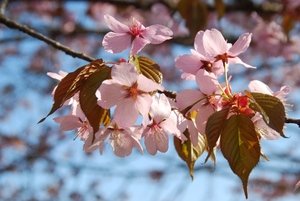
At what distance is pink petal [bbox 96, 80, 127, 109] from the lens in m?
0.86

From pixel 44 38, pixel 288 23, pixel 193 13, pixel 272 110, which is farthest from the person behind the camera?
pixel 288 23

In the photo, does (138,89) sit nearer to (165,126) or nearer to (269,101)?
(165,126)

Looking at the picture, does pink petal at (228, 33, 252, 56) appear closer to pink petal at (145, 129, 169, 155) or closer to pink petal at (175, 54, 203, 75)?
pink petal at (175, 54, 203, 75)

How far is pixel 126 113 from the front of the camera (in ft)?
3.02

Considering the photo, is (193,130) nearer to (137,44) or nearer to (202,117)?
(202,117)

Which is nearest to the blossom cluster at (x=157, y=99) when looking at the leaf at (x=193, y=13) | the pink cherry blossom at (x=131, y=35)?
the pink cherry blossom at (x=131, y=35)

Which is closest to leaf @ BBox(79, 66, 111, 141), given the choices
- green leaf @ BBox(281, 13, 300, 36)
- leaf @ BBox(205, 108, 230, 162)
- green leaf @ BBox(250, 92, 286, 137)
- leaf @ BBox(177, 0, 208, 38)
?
→ leaf @ BBox(205, 108, 230, 162)

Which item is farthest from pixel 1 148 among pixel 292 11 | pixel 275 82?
pixel 292 11

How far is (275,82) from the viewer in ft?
22.1

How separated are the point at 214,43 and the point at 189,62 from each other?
3.2 inches

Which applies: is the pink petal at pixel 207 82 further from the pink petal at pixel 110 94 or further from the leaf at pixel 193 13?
the leaf at pixel 193 13

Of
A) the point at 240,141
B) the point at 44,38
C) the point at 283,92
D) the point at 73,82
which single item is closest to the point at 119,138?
the point at 73,82

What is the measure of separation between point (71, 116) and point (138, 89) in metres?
0.19

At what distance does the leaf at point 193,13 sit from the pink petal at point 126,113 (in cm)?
127
